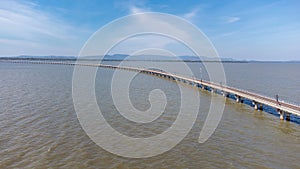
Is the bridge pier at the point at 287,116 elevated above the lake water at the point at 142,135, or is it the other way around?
the bridge pier at the point at 287,116

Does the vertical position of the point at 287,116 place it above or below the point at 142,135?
above

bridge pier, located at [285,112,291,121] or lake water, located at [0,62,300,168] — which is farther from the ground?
bridge pier, located at [285,112,291,121]

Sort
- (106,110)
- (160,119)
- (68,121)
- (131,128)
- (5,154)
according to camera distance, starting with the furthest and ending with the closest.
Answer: (106,110) → (160,119) → (68,121) → (131,128) → (5,154)

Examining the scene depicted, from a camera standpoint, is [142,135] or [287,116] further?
[287,116]

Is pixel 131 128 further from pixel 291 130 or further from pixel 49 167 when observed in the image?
pixel 291 130

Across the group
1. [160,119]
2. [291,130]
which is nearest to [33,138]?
[160,119]

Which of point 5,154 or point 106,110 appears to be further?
point 106,110

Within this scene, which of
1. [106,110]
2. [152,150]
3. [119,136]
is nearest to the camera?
[152,150]

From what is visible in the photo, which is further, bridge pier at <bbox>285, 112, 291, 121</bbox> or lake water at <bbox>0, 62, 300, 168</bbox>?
bridge pier at <bbox>285, 112, 291, 121</bbox>

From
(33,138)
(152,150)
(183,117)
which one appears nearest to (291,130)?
(183,117)

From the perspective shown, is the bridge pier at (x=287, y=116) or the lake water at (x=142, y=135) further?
the bridge pier at (x=287, y=116)

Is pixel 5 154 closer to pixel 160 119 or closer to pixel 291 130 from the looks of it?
pixel 160 119
